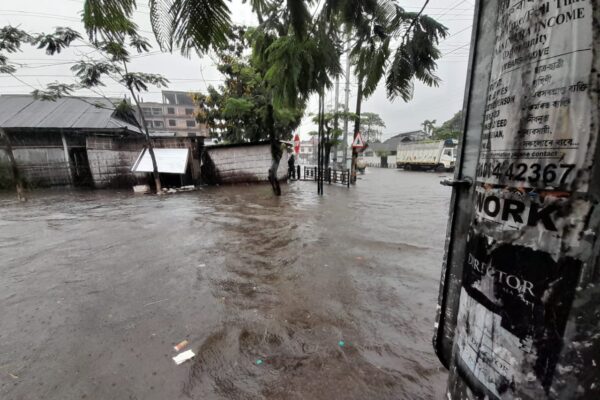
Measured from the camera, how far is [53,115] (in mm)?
15672

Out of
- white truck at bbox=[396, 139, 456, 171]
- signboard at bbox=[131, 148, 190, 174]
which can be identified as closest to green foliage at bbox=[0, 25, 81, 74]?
signboard at bbox=[131, 148, 190, 174]

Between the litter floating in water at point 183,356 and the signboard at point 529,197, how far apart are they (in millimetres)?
2319

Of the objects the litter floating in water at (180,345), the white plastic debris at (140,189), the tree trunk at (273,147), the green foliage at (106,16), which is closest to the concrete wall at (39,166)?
the white plastic debris at (140,189)

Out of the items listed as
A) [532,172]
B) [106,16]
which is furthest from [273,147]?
[532,172]

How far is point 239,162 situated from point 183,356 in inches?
530

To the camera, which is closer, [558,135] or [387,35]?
[558,135]

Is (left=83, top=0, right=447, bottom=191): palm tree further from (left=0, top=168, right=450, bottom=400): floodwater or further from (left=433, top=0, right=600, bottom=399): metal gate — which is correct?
(left=0, top=168, right=450, bottom=400): floodwater

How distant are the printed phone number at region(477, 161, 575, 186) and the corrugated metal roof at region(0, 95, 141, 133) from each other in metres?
18.3

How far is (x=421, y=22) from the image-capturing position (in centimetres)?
227

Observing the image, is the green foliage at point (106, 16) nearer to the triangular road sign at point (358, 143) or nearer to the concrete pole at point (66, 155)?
the triangular road sign at point (358, 143)

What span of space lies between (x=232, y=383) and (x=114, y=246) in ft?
15.0

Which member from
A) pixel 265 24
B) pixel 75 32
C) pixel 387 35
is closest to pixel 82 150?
pixel 75 32

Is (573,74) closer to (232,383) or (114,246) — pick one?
(232,383)

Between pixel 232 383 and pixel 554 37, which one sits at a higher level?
pixel 554 37
